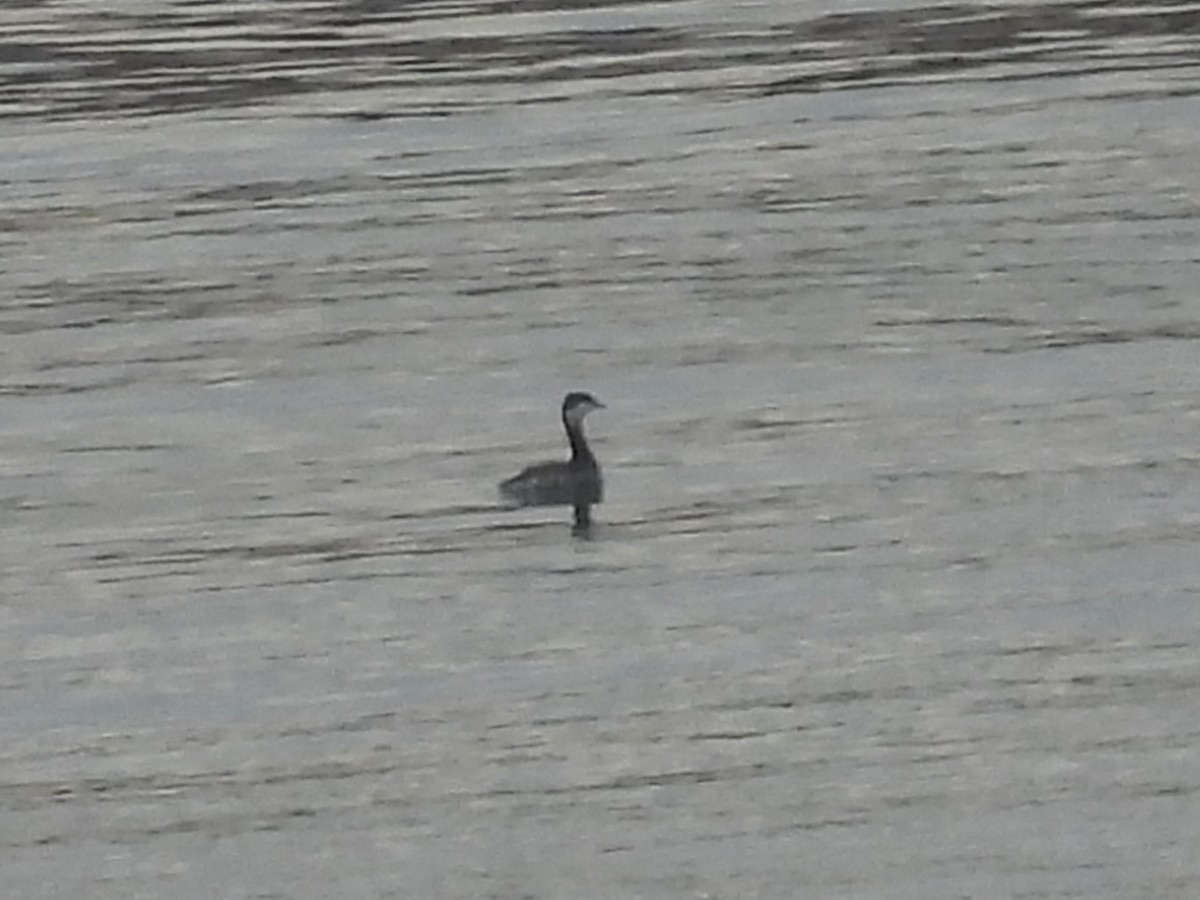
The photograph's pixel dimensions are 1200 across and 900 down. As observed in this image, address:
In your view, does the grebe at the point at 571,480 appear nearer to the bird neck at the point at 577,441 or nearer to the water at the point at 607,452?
the bird neck at the point at 577,441

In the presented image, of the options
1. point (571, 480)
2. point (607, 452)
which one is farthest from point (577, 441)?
point (607, 452)

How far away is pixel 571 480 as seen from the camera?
2188 centimetres

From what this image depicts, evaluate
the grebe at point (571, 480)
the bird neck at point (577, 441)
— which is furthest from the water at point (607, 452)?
the bird neck at point (577, 441)

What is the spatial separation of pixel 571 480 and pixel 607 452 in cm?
119

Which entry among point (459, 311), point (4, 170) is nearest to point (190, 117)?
point (4, 170)

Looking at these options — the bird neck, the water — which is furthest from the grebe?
the water

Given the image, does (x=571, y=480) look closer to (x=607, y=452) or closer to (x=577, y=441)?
(x=577, y=441)

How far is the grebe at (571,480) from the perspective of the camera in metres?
21.7

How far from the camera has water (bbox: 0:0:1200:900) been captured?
17.4 meters

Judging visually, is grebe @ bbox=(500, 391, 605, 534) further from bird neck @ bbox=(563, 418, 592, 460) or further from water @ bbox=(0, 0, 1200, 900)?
water @ bbox=(0, 0, 1200, 900)

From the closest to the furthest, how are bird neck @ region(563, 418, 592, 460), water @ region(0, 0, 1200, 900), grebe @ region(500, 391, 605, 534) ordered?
water @ region(0, 0, 1200, 900) → grebe @ region(500, 391, 605, 534) → bird neck @ region(563, 418, 592, 460)

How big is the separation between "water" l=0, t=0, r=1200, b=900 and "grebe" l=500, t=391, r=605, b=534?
118 mm

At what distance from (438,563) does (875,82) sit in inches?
472

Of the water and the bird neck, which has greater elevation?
the bird neck
